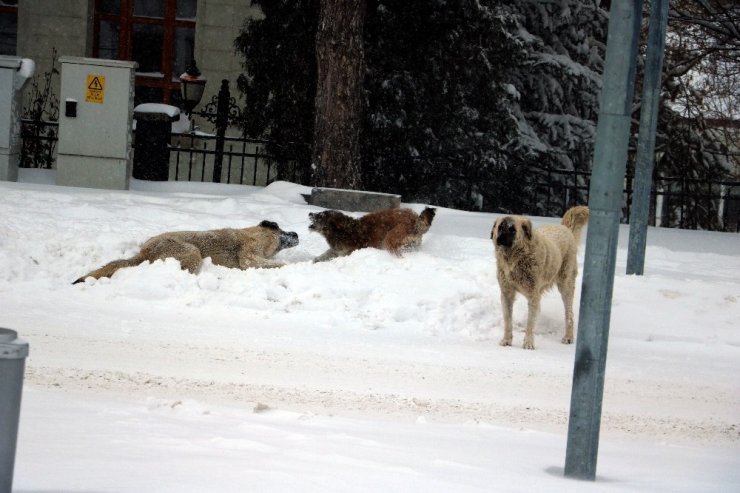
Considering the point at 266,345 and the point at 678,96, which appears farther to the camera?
the point at 678,96

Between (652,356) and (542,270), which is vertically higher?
(542,270)

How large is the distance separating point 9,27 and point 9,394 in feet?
71.7

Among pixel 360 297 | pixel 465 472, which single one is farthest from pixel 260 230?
pixel 465 472

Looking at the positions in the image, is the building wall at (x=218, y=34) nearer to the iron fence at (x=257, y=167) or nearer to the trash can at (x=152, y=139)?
the iron fence at (x=257, y=167)

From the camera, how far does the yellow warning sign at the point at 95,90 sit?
48.3ft

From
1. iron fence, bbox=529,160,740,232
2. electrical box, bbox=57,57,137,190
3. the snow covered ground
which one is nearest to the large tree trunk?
electrical box, bbox=57,57,137,190

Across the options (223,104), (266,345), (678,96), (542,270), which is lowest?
(266,345)

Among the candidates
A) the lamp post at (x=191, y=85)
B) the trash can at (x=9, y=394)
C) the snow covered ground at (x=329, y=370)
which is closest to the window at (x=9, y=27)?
the lamp post at (x=191, y=85)

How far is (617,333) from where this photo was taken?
367 inches

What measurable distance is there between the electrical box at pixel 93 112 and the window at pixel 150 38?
824 cm

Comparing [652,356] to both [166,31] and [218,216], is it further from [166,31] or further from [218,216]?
[166,31]

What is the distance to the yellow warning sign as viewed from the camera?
579 inches

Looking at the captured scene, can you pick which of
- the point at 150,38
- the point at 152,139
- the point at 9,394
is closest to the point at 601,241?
the point at 9,394

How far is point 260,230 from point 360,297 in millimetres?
1901
